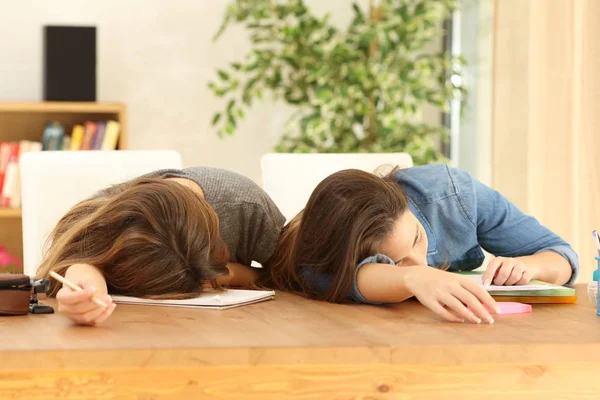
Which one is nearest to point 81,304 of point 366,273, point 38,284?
point 38,284

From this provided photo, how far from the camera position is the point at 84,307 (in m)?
1.12

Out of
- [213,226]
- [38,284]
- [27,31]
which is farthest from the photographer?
[27,31]

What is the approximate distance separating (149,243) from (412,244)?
45 cm

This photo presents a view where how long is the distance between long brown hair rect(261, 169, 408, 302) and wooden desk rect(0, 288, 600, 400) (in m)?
0.29

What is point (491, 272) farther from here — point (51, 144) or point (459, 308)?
point (51, 144)

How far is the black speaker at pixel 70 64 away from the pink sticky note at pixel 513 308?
2.95 meters

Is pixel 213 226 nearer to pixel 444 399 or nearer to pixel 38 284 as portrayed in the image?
pixel 38 284

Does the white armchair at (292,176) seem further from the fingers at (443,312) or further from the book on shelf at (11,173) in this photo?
the book on shelf at (11,173)

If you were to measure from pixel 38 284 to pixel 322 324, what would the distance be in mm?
442

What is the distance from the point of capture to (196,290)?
1437mm

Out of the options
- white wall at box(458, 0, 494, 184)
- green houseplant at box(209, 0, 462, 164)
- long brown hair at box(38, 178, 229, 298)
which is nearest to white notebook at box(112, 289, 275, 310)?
long brown hair at box(38, 178, 229, 298)

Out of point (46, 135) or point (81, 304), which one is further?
point (46, 135)

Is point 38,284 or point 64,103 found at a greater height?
point 64,103

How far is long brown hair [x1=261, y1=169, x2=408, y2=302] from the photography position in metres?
1.42
